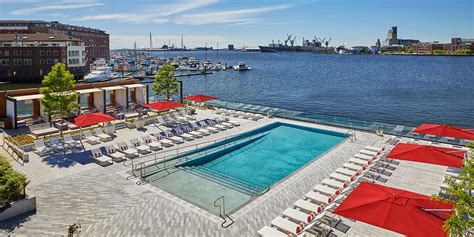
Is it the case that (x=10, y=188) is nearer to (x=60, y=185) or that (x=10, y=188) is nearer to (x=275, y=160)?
(x=60, y=185)

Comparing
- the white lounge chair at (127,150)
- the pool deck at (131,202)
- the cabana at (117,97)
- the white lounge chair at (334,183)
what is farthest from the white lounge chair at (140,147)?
the white lounge chair at (334,183)

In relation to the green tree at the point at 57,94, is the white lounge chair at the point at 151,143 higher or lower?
lower

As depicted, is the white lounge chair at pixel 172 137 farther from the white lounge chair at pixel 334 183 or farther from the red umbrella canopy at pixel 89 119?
the white lounge chair at pixel 334 183

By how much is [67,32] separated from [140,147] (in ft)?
386

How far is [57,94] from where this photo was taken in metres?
23.6

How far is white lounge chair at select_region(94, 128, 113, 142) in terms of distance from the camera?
23.1 meters

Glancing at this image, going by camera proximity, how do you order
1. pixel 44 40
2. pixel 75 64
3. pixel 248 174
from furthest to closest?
pixel 75 64 < pixel 44 40 < pixel 248 174

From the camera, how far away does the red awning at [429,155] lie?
15.5 m

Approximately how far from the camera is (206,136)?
2467 centimetres

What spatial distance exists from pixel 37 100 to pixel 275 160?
Answer: 62.6 feet

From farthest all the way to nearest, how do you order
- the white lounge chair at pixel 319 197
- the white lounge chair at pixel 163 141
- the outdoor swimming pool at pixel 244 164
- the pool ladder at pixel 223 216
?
Result: 1. the white lounge chair at pixel 163 141
2. the outdoor swimming pool at pixel 244 164
3. the white lounge chair at pixel 319 197
4. the pool ladder at pixel 223 216

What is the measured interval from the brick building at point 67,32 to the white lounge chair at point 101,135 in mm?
87449

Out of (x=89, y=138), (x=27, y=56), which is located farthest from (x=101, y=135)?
(x=27, y=56)

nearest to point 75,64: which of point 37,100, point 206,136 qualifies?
point 37,100
